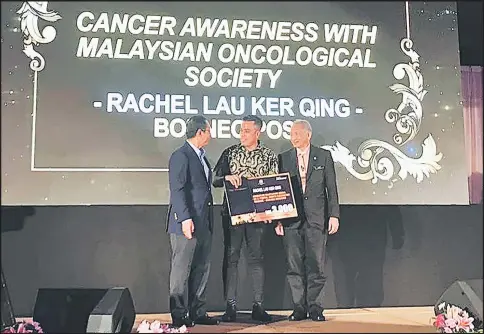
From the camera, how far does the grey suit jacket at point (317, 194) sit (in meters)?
2.80

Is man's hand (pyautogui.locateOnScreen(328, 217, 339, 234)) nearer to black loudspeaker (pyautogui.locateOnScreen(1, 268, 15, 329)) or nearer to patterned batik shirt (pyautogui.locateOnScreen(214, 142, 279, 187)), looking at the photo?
patterned batik shirt (pyautogui.locateOnScreen(214, 142, 279, 187))

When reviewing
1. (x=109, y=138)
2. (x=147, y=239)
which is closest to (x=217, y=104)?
(x=109, y=138)

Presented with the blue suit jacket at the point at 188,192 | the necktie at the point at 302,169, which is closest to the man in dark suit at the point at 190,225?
the blue suit jacket at the point at 188,192

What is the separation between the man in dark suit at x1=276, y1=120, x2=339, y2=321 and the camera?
278 cm

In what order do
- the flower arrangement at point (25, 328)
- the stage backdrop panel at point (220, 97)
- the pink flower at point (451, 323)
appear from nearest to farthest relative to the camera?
the flower arrangement at point (25, 328)
the pink flower at point (451, 323)
the stage backdrop panel at point (220, 97)

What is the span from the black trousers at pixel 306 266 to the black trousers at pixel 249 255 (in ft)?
0.50

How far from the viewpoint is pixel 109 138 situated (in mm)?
3166

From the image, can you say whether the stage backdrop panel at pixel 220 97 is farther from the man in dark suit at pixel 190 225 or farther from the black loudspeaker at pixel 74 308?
the black loudspeaker at pixel 74 308

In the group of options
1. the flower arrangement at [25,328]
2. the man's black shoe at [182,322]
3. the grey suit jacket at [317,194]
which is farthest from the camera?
the grey suit jacket at [317,194]

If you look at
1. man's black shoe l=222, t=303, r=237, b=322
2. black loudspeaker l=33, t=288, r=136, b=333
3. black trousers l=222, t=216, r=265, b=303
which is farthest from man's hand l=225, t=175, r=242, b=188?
black loudspeaker l=33, t=288, r=136, b=333

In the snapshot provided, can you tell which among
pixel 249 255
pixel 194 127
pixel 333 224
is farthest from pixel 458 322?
pixel 194 127

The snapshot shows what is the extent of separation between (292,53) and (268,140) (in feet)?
1.82

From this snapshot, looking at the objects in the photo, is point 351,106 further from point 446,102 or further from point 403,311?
point 403,311

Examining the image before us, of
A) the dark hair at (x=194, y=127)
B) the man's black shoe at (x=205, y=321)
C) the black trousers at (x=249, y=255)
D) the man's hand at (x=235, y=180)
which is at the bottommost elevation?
the man's black shoe at (x=205, y=321)
